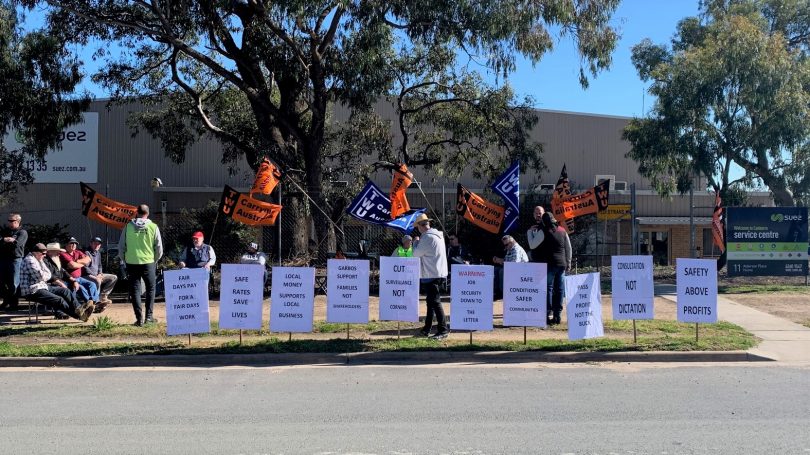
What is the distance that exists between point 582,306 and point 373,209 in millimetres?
6139

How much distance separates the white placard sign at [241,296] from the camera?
9.61 meters

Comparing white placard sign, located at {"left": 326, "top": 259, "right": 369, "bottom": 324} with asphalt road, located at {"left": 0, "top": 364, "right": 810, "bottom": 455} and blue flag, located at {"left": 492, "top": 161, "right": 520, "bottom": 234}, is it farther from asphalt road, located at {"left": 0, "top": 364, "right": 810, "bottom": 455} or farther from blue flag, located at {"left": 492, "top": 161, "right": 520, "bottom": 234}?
blue flag, located at {"left": 492, "top": 161, "right": 520, "bottom": 234}

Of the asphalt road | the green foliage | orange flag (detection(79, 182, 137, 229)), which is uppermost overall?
the green foliage

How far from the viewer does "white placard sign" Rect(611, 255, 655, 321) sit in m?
9.59

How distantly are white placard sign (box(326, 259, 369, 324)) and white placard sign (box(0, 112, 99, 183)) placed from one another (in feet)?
90.2

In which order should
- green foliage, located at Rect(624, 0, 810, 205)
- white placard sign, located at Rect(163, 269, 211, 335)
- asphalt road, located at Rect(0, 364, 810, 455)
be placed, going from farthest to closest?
1. green foliage, located at Rect(624, 0, 810, 205)
2. white placard sign, located at Rect(163, 269, 211, 335)
3. asphalt road, located at Rect(0, 364, 810, 455)

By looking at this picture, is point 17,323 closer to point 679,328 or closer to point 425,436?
point 425,436

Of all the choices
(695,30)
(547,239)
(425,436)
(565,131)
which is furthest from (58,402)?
(565,131)

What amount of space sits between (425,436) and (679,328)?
21.6 ft

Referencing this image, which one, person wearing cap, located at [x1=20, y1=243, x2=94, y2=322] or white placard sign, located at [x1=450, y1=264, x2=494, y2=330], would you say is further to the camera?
person wearing cap, located at [x1=20, y1=243, x2=94, y2=322]

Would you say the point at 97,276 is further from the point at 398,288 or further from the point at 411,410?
the point at 411,410

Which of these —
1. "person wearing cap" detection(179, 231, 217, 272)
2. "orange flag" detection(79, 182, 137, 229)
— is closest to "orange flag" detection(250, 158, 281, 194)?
"person wearing cap" detection(179, 231, 217, 272)

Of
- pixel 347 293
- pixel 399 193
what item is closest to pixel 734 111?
pixel 399 193

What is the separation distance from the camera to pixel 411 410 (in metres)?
6.59
